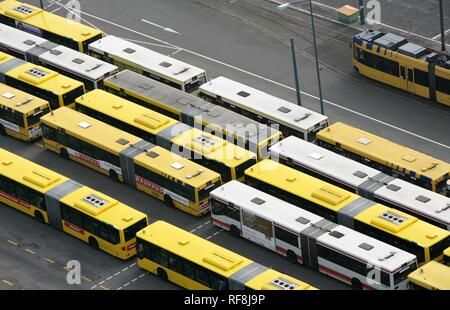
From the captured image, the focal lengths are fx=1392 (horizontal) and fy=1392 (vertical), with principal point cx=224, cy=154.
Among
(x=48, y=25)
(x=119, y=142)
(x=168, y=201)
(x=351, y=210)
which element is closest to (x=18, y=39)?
(x=48, y=25)

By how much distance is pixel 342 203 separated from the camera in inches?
4311

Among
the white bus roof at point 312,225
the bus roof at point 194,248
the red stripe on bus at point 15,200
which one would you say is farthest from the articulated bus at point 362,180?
the red stripe on bus at point 15,200

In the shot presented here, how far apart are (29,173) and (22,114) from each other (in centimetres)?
1111

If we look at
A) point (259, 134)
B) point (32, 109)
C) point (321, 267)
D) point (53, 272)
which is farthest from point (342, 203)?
point (32, 109)

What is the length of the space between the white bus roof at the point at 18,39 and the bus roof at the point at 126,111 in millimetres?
13123

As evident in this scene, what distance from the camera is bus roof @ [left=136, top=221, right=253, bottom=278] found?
102625 millimetres

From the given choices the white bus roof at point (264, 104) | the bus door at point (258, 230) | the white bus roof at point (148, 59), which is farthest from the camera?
the white bus roof at point (148, 59)

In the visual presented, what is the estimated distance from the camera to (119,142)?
119312 mm

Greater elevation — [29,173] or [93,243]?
[29,173]

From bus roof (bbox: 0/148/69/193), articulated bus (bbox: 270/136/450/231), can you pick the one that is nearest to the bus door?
articulated bus (bbox: 270/136/450/231)

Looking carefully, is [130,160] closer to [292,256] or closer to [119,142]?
[119,142]

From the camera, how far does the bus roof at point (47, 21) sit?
140375 mm

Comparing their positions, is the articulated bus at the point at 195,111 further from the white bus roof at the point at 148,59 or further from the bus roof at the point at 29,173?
the bus roof at the point at 29,173
